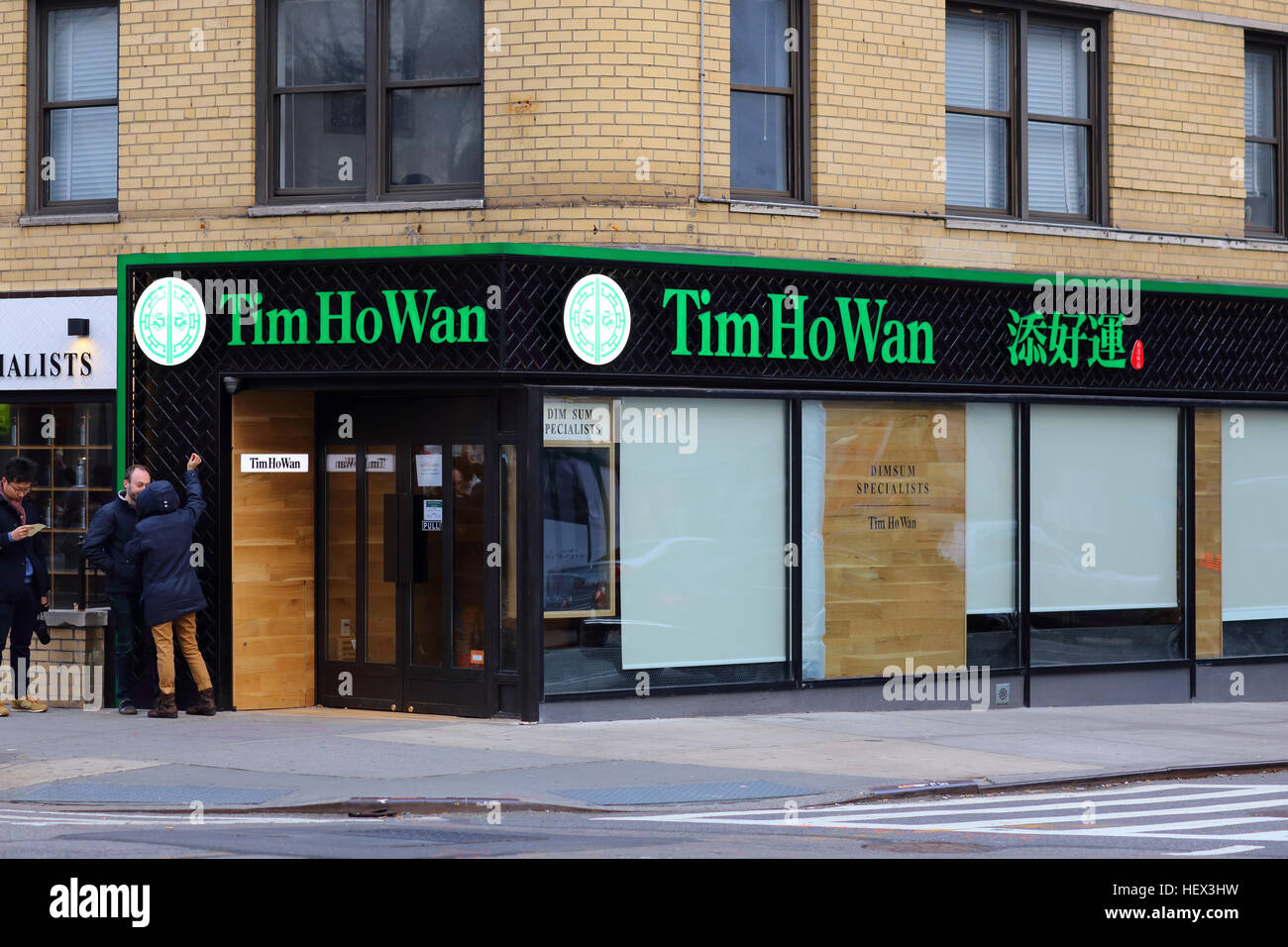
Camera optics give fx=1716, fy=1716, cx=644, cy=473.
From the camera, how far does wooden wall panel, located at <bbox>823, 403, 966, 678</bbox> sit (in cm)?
1553

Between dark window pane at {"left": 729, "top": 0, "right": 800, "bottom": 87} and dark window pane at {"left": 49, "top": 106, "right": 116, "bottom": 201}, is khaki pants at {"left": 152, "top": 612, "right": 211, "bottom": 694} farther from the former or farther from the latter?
dark window pane at {"left": 729, "top": 0, "right": 800, "bottom": 87}

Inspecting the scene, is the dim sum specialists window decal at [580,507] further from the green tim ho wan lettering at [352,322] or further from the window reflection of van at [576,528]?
the green tim ho wan lettering at [352,322]

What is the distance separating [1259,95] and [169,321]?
11499 millimetres

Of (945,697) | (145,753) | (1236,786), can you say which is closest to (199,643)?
(145,753)

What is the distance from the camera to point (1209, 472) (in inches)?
685

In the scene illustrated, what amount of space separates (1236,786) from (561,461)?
19.2 feet

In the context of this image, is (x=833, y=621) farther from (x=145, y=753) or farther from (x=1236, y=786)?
(x=145, y=753)

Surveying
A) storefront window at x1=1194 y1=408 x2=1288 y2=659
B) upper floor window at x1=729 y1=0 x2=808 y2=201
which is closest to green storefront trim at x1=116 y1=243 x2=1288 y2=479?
upper floor window at x1=729 y1=0 x2=808 y2=201

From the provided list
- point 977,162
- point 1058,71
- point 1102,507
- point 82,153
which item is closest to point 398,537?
point 82,153

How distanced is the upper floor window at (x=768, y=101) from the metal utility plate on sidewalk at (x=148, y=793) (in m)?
7.12

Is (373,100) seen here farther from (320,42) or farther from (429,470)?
(429,470)

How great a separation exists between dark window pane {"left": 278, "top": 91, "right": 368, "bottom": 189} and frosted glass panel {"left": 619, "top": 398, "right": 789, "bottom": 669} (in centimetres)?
329

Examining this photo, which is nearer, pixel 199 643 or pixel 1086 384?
pixel 199 643

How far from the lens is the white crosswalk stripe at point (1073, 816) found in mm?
9703
